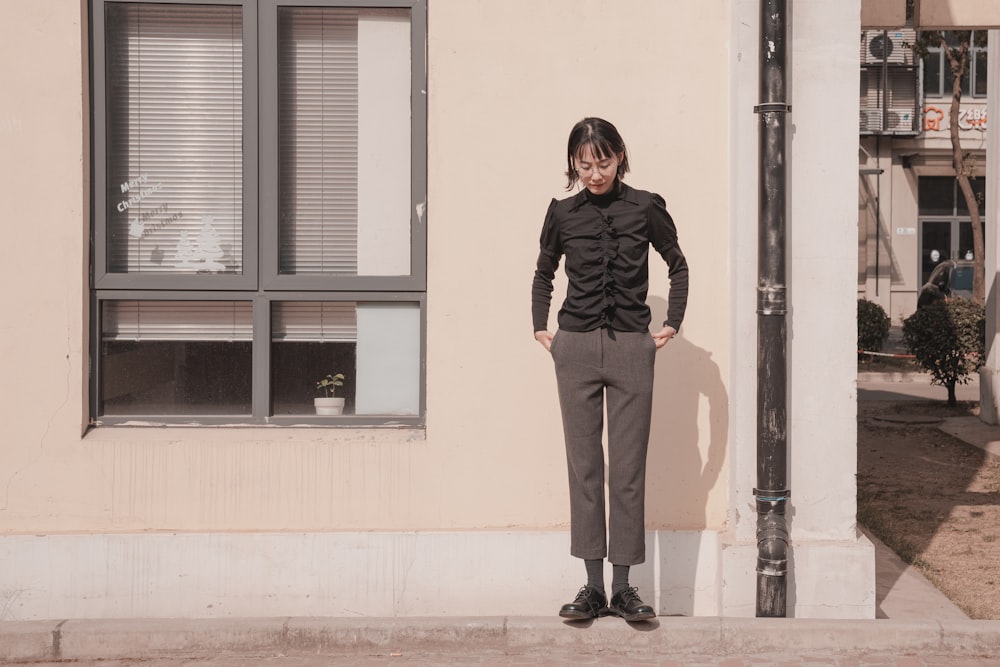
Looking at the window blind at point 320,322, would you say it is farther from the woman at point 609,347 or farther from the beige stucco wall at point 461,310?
the woman at point 609,347

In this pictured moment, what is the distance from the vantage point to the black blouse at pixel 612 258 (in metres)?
5.13

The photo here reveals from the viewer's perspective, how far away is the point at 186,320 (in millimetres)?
5965

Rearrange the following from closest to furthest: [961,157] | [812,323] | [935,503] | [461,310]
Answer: [812,323], [461,310], [935,503], [961,157]

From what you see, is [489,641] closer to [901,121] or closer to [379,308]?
[379,308]

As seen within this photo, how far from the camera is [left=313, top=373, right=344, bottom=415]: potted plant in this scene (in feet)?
19.6

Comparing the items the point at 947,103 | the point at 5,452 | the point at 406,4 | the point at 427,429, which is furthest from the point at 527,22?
the point at 947,103

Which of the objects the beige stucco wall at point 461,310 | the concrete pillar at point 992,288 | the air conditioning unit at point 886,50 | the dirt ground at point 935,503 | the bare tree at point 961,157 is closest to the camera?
the beige stucco wall at point 461,310

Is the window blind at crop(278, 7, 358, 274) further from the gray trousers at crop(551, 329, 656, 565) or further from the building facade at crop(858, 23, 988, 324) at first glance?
the building facade at crop(858, 23, 988, 324)

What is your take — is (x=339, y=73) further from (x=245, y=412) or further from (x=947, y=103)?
(x=947, y=103)

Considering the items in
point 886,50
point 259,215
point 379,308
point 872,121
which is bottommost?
point 379,308

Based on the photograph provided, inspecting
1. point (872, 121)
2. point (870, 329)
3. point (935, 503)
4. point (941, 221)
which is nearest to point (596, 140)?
point (935, 503)

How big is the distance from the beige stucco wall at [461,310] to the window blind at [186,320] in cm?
26

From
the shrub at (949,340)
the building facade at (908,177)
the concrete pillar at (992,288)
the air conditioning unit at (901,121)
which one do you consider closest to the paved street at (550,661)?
the concrete pillar at (992,288)

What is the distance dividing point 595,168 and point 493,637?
6.84 feet
